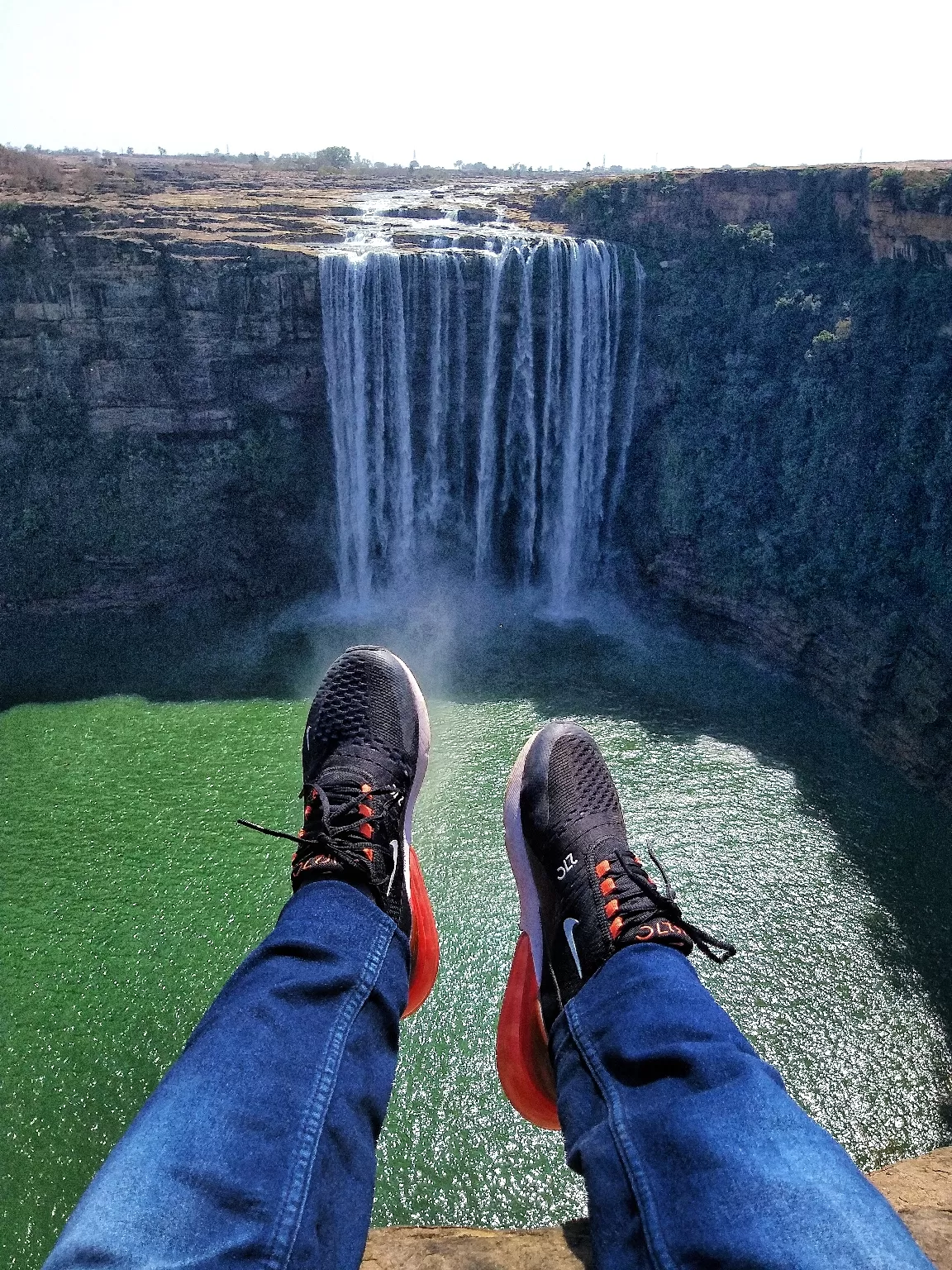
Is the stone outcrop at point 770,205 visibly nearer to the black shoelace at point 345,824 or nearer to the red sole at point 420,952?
the black shoelace at point 345,824

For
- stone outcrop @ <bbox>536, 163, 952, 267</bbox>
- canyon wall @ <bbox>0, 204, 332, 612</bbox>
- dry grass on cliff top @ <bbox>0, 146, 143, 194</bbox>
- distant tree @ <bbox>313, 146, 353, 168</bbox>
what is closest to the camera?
stone outcrop @ <bbox>536, 163, 952, 267</bbox>

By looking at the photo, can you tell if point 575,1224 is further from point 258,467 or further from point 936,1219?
point 258,467

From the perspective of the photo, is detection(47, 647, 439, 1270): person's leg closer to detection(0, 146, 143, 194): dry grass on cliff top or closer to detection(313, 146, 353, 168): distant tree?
detection(0, 146, 143, 194): dry grass on cliff top

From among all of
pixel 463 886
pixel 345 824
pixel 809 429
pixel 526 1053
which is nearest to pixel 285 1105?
pixel 526 1053

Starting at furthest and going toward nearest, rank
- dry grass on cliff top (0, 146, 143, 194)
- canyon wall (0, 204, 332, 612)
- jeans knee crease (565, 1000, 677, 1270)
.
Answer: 1. dry grass on cliff top (0, 146, 143, 194)
2. canyon wall (0, 204, 332, 612)
3. jeans knee crease (565, 1000, 677, 1270)

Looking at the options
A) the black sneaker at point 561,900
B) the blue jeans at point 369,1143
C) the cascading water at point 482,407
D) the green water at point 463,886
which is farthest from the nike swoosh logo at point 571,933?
the cascading water at point 482,407

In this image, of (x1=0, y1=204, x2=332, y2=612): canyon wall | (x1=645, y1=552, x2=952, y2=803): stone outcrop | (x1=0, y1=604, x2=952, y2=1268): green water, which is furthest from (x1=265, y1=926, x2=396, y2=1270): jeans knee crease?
(x1=0, y1=204, x2=332, y2=612): canyon wall
